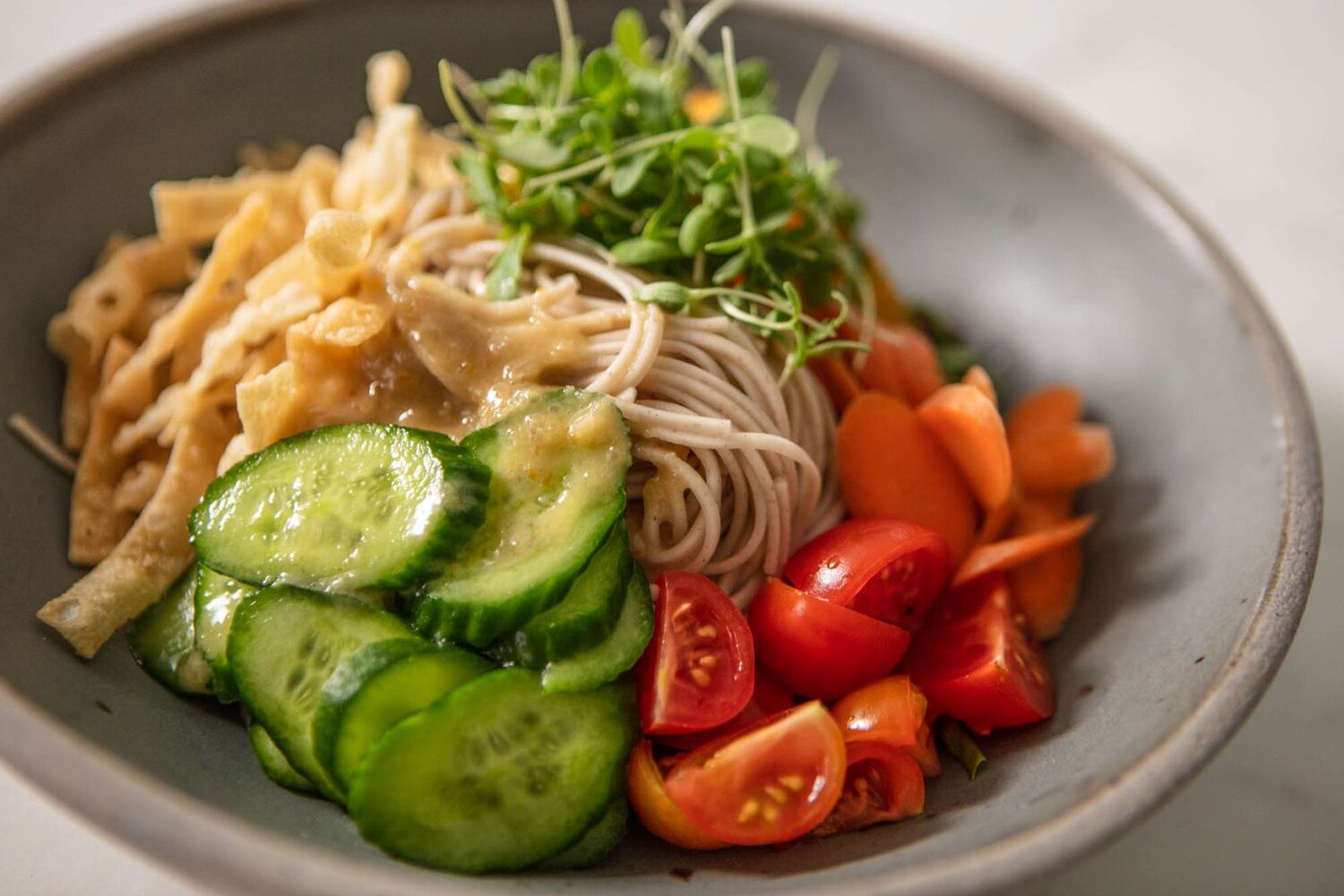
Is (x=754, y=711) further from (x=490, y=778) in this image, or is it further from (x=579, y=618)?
(x=490, y=778)

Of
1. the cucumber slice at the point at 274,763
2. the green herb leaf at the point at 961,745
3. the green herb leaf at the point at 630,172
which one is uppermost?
the green herb leaf at the point at 630,172

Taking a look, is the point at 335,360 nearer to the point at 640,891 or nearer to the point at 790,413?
the point at 790,413

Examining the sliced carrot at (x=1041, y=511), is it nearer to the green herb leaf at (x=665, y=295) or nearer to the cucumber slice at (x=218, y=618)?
the green herb leaf at (x=665, y=295)

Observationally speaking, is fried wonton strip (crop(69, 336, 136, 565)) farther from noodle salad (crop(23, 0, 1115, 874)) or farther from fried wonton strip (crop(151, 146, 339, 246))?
fried wonton strip (crop(151, 146, 339, 246))

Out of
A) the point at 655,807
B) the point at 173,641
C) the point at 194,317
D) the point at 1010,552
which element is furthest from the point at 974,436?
the point at 194,317

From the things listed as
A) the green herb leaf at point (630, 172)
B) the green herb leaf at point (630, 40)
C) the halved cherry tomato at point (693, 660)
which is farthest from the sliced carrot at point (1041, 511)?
the green herb leaf at point (630, 40)

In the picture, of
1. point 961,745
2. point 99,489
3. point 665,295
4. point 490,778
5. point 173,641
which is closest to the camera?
point 490,778
